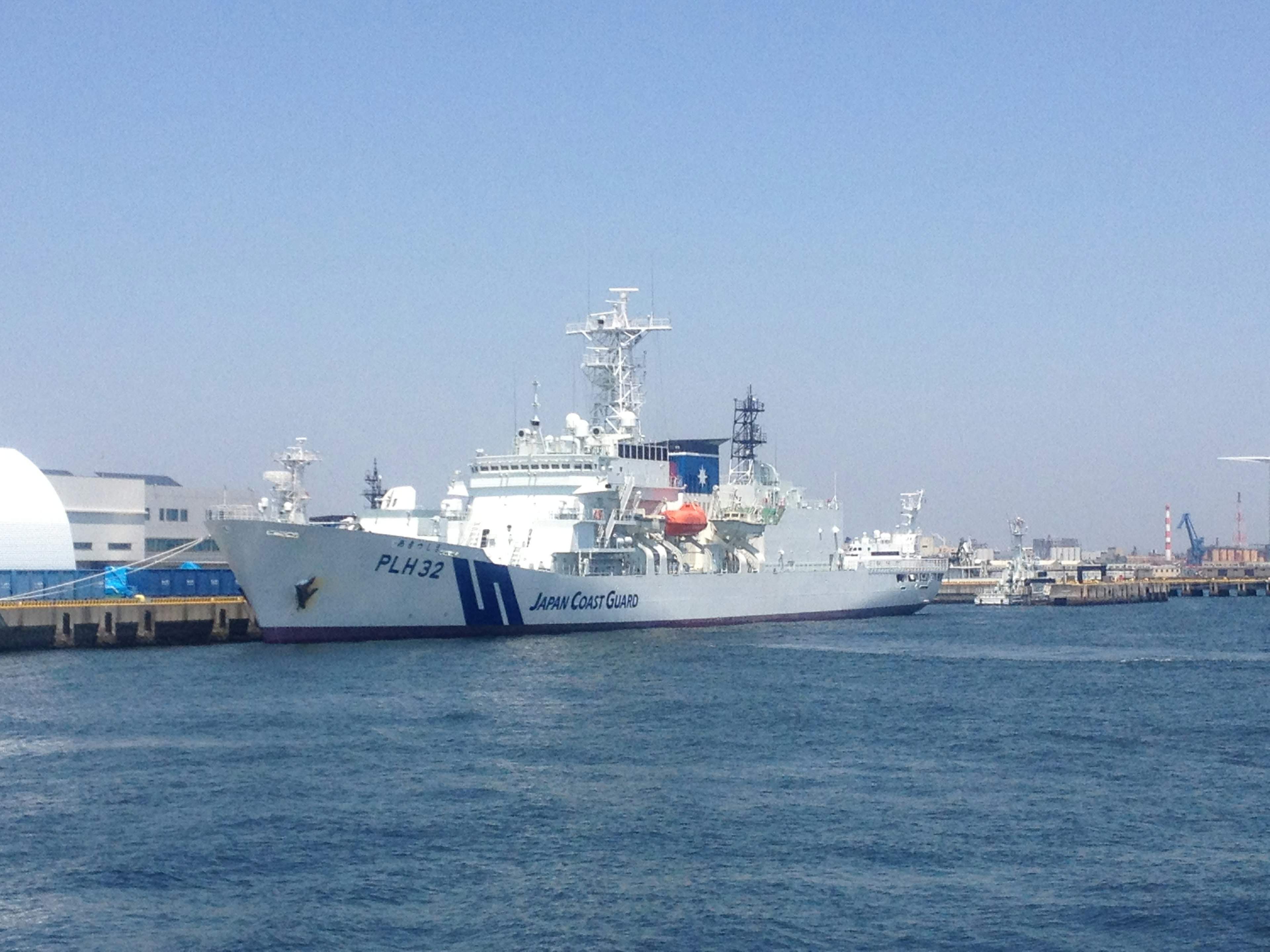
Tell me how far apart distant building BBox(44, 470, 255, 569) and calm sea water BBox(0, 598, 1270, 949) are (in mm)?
33146

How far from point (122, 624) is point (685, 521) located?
53.0 feet

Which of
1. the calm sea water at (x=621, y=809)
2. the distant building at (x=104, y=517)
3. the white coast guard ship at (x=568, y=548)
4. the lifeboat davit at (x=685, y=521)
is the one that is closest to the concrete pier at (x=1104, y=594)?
the white coast guard ship at (x=568, y=548)

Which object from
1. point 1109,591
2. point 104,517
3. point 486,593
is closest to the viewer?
point 486,593

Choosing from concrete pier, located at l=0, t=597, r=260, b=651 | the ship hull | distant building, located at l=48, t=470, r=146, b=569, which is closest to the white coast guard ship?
the ship hull

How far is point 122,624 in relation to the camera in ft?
123

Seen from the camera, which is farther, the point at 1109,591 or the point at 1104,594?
the point at 1109,591

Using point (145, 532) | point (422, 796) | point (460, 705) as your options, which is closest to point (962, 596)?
point (145, 532)

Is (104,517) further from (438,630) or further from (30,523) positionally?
(438,630)

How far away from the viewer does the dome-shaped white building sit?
4797cm

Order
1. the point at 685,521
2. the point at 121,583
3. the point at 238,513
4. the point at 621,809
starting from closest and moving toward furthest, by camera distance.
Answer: the point at 621,809 → the point at 238,513 → the point at 685,521 → the point at 121,583

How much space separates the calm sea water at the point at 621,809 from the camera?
12.5 metres

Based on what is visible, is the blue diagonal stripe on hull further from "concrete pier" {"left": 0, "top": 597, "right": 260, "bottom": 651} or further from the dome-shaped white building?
the dome-shaped white building

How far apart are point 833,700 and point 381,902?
14.2m

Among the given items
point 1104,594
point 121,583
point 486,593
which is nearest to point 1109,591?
point 1104,594
